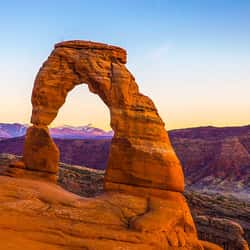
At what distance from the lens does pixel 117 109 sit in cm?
1738

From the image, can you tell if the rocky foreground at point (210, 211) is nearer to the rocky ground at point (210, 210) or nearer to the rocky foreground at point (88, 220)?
the rocky ground at point (210, 210)

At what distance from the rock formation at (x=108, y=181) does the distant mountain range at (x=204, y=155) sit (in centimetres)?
5129

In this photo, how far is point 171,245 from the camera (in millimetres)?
14984

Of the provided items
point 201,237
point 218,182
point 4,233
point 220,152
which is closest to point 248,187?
point 218,182

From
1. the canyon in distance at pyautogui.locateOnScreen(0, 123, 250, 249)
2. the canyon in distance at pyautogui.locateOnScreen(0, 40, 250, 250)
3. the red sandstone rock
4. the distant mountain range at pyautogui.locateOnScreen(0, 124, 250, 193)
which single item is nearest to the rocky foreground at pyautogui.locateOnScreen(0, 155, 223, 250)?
the canyon in distance at pyautogui.locateOnScreen(0, 40, 250, 250)

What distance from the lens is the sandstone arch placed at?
16891 mm

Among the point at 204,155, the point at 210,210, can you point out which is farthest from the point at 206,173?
the point at 210,210

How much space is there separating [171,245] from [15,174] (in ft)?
24.7

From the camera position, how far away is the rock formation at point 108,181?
14.2 meters

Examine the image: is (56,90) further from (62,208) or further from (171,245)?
(171,245)

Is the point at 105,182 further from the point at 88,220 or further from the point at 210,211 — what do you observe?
the point at 210,211

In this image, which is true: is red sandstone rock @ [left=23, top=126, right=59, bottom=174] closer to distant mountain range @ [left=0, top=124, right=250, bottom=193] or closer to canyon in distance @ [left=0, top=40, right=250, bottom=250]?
canyon in distance @ [left=0, top=40, right=250, bottom=250]

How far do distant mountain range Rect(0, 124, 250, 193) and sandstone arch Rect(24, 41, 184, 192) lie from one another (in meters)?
51.2

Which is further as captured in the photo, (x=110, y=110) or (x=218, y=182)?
(x=218, y=182)
